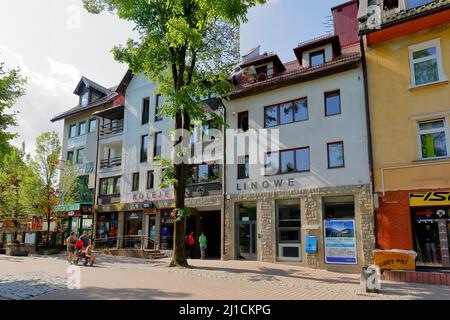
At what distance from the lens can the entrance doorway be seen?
19.7 meters

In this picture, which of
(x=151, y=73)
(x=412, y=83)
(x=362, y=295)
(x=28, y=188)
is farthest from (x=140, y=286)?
(x=28, y=188)

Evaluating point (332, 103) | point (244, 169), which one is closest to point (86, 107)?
point (244, 169)

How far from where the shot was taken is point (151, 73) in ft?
57.8

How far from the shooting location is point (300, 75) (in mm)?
18797

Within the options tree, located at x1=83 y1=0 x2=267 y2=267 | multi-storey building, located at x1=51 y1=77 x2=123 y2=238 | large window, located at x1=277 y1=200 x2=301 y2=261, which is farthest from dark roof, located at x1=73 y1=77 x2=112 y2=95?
large window, located at x1=277 y1=200 x2=301 y2=261

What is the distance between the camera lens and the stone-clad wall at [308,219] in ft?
52.0

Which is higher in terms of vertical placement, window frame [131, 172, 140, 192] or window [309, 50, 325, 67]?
window [309, 50, 325, 67]

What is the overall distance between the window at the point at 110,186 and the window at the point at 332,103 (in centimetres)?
1648

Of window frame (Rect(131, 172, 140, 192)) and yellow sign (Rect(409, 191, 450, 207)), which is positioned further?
window frame (Rect(131, 172, 140, 192))

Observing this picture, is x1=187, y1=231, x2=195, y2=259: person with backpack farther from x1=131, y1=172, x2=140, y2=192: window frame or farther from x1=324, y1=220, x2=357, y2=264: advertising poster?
x1=324, y1=220, x2=357, y2=264: advertising poster

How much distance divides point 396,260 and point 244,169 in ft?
30.4

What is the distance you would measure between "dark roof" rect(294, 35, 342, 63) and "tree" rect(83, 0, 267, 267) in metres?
4.51

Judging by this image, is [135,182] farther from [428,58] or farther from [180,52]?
[428,58]

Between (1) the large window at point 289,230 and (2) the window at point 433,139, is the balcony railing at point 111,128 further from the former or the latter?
(2) the window at point 433,139
